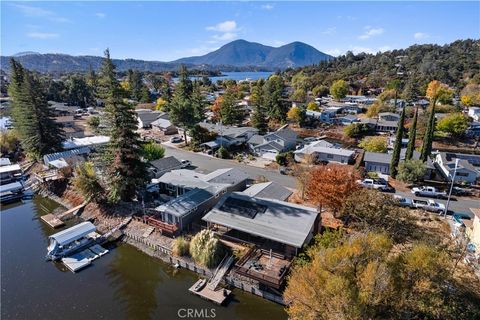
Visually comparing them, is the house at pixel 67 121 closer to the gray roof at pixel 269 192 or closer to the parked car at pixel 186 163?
the parked car at pixel 186 163

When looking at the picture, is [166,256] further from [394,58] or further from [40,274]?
[394,58]

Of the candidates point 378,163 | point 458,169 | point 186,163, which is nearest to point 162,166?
point 186,163

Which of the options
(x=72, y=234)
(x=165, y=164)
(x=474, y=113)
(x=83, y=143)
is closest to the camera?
(x=72, y=234)

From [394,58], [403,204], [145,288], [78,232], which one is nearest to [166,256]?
[145,288]

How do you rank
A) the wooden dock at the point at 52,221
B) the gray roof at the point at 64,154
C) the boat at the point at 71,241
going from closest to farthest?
the boat at the point at 71,241 → the wooden dock at the point at 52,221 → the gray roof at the point at 64,154

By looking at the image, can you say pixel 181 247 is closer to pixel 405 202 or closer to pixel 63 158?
pixel 405 202

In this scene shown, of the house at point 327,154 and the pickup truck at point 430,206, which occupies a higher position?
the house at point 327,154

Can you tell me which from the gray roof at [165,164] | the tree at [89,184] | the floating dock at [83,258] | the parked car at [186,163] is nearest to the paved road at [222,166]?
the parked car at [186,163]
